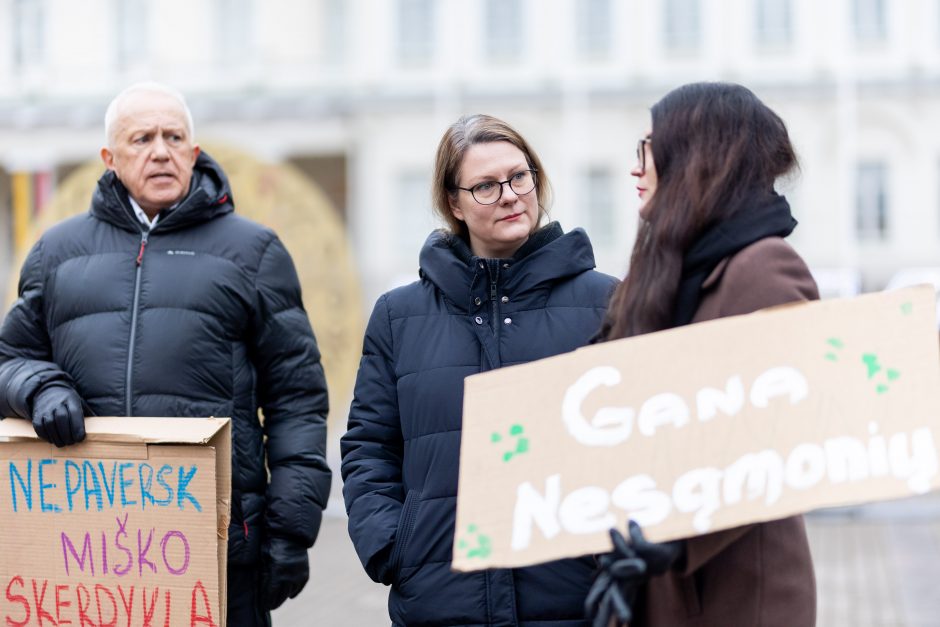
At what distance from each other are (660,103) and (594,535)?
805mm

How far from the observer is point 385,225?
27922mm

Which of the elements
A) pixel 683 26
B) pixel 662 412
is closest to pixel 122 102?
pixel 662 412

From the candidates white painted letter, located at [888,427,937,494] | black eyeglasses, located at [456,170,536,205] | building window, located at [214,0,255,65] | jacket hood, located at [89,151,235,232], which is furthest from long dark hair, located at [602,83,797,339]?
building window, located at [214,0,255,65]

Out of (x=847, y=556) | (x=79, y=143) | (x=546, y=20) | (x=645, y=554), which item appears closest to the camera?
(x=645, y=554)

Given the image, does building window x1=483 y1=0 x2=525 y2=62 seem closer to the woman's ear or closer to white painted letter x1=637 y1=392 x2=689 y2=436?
the woman's ear

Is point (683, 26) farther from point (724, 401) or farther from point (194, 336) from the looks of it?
point (724, 401)

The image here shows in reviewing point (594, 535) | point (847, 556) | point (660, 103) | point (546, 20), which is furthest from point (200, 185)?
point (546, 20)

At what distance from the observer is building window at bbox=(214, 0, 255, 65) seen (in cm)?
2920

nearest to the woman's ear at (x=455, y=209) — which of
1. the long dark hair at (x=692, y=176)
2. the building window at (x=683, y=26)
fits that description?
the long dark hair at (x=692, y=176)

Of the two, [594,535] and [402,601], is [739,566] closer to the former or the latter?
Result: [594,535]

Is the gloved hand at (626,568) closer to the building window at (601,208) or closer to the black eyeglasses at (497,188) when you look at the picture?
the black eyeglasses at (497,188)

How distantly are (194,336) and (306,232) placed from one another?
4760mm

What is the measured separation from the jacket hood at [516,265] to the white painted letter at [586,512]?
77cm

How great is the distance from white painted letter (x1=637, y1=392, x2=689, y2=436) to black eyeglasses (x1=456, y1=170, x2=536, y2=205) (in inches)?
32.2
